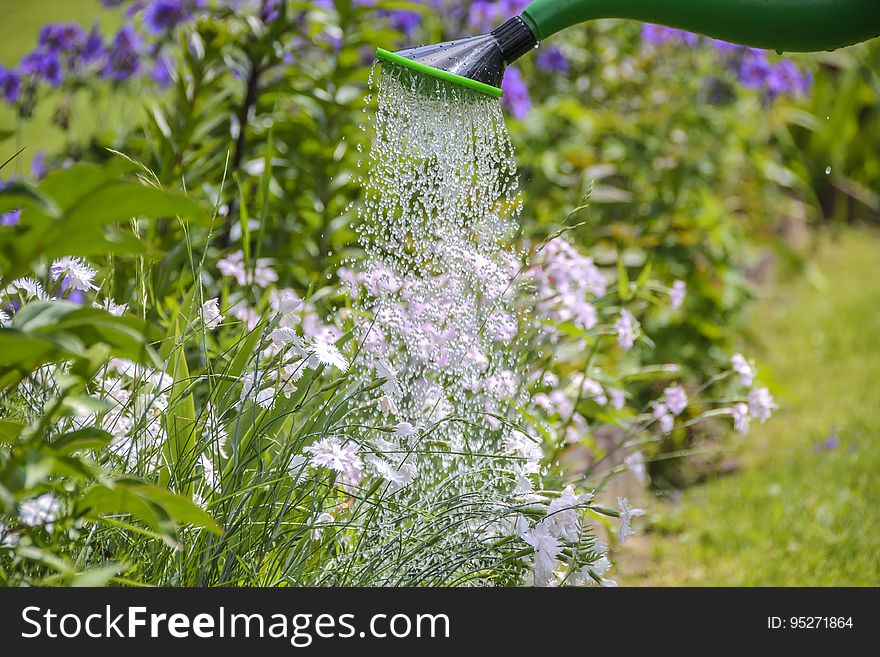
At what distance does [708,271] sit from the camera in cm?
371

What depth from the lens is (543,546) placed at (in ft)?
5.17

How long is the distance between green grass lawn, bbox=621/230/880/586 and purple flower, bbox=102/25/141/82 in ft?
6.74

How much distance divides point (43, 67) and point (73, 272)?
1296 mm

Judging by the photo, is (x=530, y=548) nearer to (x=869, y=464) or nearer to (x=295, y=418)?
(x=295, y=418)

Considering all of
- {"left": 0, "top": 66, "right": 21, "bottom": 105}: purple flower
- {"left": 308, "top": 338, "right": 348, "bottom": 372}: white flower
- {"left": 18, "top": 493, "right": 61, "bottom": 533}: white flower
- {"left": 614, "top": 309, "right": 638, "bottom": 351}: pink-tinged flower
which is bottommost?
{"left": 18, "top": 493, "right": 61, "bottom": 533}: white flower

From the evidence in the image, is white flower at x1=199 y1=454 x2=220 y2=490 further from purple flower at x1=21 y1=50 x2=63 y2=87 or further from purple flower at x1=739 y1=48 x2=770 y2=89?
purple flower at x1=739 y1=48 x2=770 y2=89

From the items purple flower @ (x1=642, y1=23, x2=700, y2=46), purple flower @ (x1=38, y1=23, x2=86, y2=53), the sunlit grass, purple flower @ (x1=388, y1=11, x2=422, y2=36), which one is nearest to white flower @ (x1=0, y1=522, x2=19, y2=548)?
purple flower @ (x1=38, y1=23, x2=86, y2=53)

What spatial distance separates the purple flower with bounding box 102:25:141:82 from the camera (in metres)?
3.02

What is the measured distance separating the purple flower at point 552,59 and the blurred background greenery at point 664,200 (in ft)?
0.07

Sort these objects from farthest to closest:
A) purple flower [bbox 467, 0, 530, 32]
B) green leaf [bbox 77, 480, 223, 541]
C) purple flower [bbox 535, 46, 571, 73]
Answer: purple flower [bbox 535, 46, 571, 73] < purple flower [bbox 467, 0, 530, 32] < green leaf [bbox 77, 480, 223, 541]

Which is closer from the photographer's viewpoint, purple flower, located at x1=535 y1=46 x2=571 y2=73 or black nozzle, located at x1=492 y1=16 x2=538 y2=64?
black nozzle, located at x1=492 y1=16 x2=538 y2=64

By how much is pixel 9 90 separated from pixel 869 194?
16.9 ft
